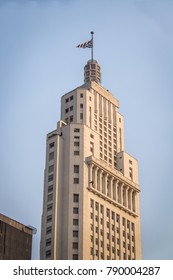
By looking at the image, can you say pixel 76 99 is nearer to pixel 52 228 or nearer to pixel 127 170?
pixel 127 170

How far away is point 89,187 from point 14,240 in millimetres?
24951

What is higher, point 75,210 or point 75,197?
point 75,197

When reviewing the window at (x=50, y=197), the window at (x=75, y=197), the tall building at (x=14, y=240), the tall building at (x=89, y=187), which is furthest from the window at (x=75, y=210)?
the tall building at (x=14, y=240)

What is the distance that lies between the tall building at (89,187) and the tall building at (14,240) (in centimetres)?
859

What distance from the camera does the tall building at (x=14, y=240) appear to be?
106812 millimetres

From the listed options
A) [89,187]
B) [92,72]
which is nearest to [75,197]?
[89,187]

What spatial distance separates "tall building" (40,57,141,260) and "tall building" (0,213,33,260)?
28.2 feet

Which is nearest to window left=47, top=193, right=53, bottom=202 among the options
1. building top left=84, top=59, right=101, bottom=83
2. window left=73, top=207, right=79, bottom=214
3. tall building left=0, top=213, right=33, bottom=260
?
window left=73, top=207, right=79, bottom=214

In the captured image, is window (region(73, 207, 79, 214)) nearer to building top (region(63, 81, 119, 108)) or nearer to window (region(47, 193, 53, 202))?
window (region(47, 193, 53, 202))

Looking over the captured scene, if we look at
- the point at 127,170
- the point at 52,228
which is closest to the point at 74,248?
the point at 52,228

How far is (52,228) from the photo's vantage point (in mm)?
123000

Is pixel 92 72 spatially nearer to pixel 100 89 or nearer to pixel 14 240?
pixel 100 89

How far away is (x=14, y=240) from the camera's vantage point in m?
110
